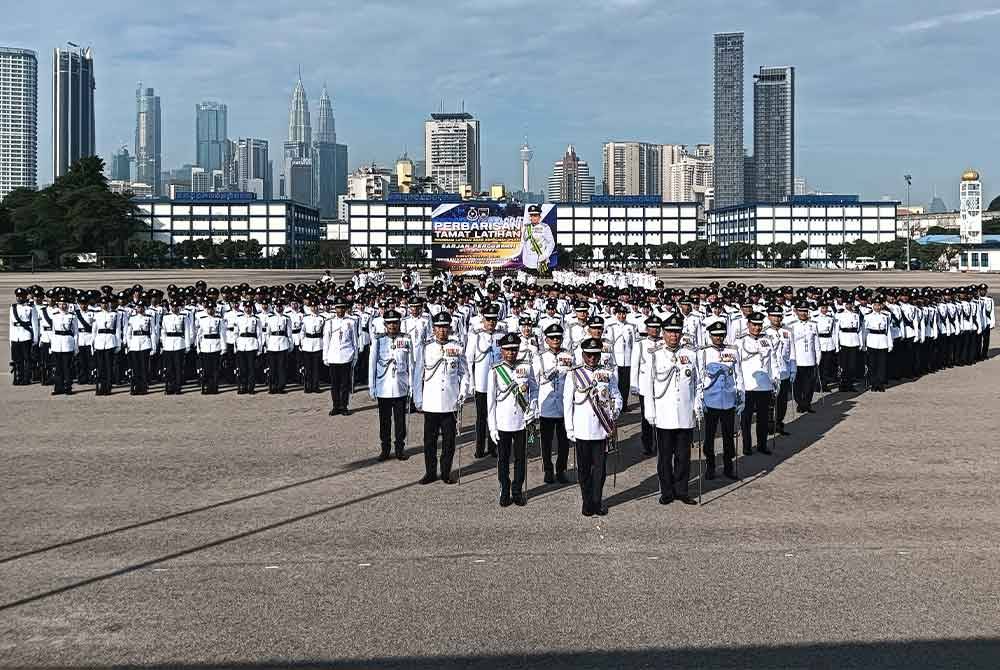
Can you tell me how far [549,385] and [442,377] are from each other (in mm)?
1175

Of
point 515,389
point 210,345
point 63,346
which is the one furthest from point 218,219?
point 515,389

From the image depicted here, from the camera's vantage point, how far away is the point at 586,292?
2203cm

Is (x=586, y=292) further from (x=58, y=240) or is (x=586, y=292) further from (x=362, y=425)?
(x=58, y=240)

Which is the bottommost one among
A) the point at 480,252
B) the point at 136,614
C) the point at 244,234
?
the point at 136,614

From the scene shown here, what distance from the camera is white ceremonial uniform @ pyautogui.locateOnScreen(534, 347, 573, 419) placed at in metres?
11.2

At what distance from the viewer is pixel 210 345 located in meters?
18.5

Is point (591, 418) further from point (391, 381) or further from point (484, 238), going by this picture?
point (484, 238)

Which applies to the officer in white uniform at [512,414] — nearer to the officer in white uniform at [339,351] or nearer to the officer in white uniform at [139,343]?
the officer in white uniform at [339,351]

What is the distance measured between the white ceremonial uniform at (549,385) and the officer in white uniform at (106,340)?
9.97 m

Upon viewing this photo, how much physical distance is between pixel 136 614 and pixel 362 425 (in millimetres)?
8005

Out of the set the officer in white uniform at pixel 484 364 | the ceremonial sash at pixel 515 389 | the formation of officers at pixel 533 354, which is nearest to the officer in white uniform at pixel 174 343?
the formation of officers at pixel 533 354

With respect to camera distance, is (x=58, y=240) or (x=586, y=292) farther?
(x=58, y=240)

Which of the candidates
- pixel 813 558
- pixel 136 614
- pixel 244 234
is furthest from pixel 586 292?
pixel 244 234

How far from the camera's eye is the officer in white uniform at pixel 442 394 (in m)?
11.3
